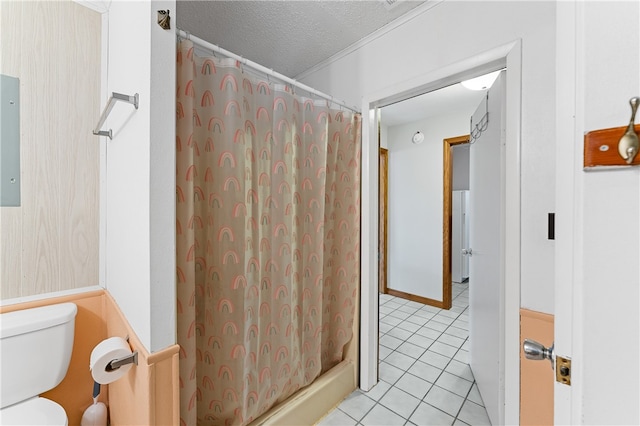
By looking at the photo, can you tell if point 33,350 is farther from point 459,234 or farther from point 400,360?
point 459,234

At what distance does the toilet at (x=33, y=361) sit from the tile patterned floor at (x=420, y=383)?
1.28 meters

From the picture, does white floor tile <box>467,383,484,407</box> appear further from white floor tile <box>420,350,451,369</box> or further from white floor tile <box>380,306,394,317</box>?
white floor tile <box>380,306,394,317</box>

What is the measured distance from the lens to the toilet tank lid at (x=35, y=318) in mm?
1017

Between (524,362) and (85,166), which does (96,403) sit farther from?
(524,362)

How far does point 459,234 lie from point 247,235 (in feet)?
12.5

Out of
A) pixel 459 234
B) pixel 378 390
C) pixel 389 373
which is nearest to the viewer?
pixel 378 390

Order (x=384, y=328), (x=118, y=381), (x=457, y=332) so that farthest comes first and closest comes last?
(x=384, y=328) → (x=457, y=332) → (x=118, y=381)

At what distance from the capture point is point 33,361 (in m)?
1.06

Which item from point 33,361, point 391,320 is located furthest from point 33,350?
point 391,320

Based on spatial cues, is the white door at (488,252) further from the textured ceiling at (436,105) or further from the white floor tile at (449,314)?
the white floor tile at (449,314)

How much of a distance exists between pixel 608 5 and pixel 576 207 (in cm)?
33

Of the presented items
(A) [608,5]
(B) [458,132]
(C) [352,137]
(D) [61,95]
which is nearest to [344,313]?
(C) [352,137]

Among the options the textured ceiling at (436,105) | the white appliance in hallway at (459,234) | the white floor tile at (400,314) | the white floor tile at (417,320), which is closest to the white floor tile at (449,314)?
the white floor tile at (417,320)

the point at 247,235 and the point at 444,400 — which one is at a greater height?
the point at 247,235
